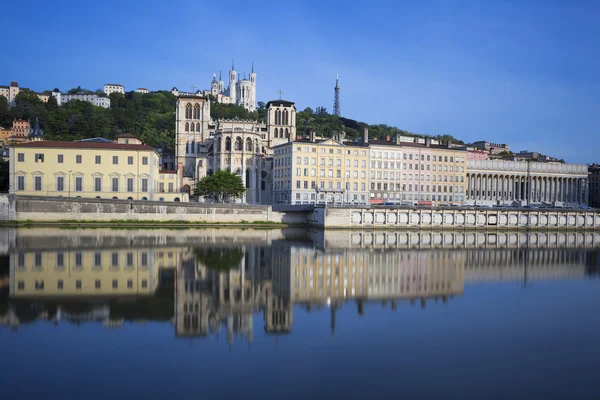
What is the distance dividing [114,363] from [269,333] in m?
5.48

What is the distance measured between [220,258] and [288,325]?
16460 millimetres

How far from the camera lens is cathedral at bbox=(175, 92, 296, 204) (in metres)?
78.9

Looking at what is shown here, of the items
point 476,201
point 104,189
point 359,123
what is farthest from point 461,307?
point 359,123

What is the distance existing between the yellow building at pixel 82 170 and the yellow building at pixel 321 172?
64.8 ft

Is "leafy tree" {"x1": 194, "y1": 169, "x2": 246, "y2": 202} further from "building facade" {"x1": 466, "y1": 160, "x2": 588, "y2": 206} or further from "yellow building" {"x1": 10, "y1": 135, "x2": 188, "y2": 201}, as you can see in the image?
"building facade" {"x1": 466, "y1": 160, "x2": 588, "y2": 206}

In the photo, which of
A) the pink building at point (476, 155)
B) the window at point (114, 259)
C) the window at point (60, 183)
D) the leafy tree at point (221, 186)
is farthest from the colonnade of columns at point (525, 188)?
the window at point (114, 259)

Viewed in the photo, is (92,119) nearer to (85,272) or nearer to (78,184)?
(78,184)

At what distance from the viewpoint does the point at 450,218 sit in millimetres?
69812

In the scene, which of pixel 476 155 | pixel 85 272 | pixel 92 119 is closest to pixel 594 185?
pixel 476 155

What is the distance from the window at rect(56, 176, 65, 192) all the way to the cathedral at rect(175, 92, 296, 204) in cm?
2189

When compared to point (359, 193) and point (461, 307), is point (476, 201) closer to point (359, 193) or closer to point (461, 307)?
point (359, 193)

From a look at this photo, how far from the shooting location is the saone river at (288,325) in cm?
1352

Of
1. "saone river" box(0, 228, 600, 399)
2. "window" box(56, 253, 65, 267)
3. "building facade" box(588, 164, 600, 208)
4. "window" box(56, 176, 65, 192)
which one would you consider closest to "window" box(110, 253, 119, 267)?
"saone river" box(0, 228, 600, 399)

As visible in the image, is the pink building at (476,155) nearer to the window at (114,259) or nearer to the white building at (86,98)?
the window at (114,259)
